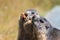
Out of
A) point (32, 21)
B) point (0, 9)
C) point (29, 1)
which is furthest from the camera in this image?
point (29, 1)

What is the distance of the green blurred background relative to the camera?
8.02 ft

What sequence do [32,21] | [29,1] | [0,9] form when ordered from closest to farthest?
1. [32,21]
2. [0,9]
3. [29,1]

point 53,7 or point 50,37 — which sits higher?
point 53,7

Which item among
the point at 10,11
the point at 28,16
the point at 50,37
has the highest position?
the point at 10,11

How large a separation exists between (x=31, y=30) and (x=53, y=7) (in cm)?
194

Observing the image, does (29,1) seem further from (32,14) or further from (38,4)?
(32,14)

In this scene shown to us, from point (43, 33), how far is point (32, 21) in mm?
96

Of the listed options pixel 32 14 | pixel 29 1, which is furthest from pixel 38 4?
pixel 32 14

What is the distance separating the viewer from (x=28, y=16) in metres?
1.37

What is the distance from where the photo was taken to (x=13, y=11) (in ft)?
9.21

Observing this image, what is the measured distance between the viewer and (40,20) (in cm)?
134

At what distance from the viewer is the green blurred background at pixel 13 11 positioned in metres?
2.45

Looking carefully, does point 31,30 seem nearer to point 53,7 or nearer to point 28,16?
point 28,16

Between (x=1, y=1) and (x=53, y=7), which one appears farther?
(x=53, y=7)
